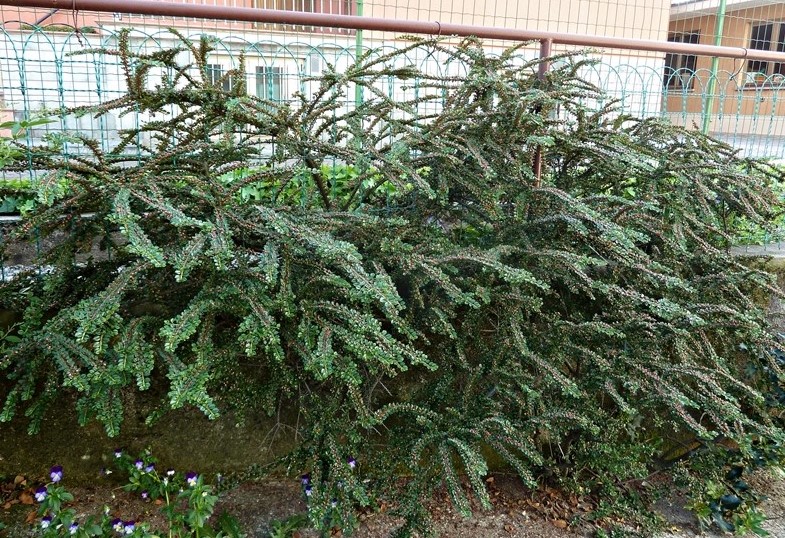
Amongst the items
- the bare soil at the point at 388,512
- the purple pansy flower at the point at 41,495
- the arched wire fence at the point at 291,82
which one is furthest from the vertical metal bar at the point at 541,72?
the purple pansy flower at the point at 41,495

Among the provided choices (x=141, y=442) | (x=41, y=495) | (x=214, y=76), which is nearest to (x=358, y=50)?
(x=214, y=76)

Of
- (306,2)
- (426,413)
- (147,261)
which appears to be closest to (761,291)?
(426,413)

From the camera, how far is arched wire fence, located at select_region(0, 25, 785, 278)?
3242 millimetres

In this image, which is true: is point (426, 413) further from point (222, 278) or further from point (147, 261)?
point (147, 261)

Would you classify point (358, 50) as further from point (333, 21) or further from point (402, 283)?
point (402, 283)

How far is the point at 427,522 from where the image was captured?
2355 mm

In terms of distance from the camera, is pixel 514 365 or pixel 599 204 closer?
pixel 514 365

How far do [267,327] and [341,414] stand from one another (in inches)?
26.1

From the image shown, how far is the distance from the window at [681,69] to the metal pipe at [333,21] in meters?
0.57

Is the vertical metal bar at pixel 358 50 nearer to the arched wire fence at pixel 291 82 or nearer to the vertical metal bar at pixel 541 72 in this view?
the arched wire fence at pixel 291 82

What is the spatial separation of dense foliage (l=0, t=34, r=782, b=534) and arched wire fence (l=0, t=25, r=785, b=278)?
40 cm

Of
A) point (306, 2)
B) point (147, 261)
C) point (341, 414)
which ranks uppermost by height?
point (306, 2)

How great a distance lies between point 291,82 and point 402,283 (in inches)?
93.4

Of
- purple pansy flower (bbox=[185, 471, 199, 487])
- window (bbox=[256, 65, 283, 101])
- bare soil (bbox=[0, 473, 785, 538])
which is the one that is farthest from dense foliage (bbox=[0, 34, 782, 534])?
window (bbox=[256, 65, 283, 101])
